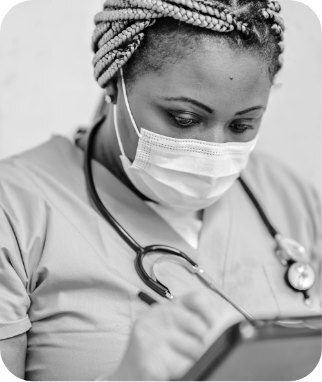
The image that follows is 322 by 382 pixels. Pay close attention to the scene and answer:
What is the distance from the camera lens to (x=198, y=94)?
955mm

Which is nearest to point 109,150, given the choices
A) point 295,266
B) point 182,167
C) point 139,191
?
point 139,191

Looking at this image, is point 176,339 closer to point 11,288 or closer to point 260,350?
point 260,350

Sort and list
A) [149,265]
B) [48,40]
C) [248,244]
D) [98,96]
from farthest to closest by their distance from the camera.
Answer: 1. [98,96]
2. [48,40]
3. [248,244]
4. [149,265]

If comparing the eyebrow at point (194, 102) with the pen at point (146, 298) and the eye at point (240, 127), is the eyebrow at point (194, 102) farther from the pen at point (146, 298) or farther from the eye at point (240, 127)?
the pen at point (146, 298)

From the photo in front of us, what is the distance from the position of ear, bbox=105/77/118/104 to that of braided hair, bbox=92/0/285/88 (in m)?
0.04

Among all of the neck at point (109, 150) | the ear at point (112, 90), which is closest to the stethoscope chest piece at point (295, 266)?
the neck at point (109, 150)

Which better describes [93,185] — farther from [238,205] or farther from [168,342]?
[168,342]

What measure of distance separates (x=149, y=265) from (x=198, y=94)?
337mm

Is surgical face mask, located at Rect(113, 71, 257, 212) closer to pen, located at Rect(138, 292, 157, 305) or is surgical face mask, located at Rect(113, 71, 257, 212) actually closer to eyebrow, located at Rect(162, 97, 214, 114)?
eyebrow, located at Rect(162, 97, 214, 114)

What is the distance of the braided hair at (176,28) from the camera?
3.05 ft

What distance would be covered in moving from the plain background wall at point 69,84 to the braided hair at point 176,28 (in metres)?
0.23

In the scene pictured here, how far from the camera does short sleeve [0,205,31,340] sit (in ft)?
3.20

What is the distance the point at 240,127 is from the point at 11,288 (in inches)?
19.5

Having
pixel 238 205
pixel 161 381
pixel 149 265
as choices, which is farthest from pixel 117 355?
pixel 238 205
